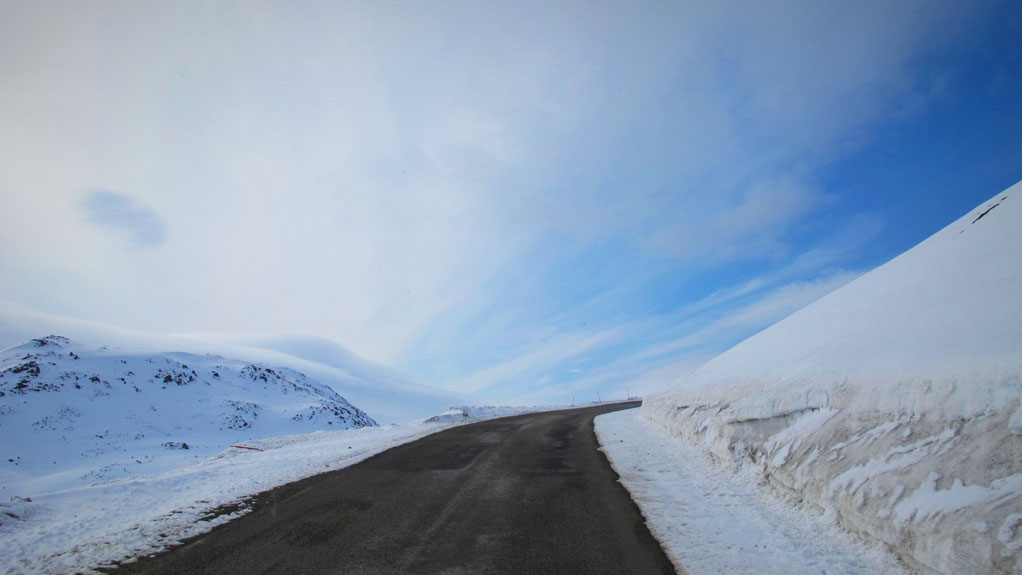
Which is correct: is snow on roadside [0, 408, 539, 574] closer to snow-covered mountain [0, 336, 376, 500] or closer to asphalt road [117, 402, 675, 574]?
asphalt road [117, 402, 675, 574]

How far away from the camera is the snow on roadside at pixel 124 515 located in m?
4.91

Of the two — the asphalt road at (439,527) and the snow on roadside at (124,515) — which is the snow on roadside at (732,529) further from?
the snow on roadside at (124,515)

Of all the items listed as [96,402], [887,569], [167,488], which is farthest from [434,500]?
[96,402]

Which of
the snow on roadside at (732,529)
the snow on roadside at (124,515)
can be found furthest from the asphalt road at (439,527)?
the snow on roadside at (124,515)

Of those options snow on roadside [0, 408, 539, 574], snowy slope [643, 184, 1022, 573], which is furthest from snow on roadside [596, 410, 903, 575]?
snow on roadside [0, 408, 539, 574]

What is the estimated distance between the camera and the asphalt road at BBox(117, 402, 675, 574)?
14.1ft

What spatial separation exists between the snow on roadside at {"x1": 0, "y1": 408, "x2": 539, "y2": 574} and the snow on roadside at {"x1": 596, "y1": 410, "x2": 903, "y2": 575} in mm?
6045

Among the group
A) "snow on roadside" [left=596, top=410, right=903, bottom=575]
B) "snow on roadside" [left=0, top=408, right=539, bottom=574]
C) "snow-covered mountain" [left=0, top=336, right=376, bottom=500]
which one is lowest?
"snow on roadside" [left=596, top=410, right=903, bottom=575]

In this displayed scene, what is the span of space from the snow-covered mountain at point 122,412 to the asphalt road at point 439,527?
769 inches

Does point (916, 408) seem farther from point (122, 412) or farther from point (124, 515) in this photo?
point (122, 412)

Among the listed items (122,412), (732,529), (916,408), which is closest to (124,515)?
(732,529)

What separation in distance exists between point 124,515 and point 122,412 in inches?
1178

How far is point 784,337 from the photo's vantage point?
34.1ft

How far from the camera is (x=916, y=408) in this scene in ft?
15.1
